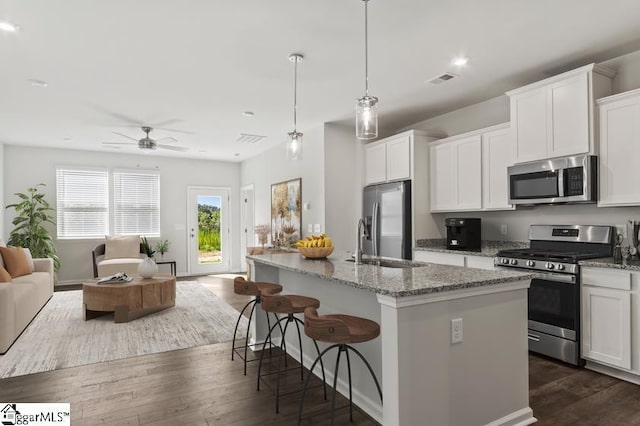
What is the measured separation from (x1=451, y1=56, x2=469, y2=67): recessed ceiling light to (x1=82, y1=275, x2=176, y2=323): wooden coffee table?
4.31 metres

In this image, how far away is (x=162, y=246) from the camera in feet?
26.2

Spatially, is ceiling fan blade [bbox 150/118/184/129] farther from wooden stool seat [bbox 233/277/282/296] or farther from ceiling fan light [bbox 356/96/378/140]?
ceiling fan light [bbox 356/96/378/140]

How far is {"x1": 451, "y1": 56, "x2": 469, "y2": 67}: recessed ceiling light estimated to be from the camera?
3.31m

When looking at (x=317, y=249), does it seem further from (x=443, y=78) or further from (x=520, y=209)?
(x=520, y=209)

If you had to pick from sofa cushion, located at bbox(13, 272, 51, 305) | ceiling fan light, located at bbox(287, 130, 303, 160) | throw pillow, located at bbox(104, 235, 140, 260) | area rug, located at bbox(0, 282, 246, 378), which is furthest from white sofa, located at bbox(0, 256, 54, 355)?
ceiling fan light, located at bbox(287, 130, 303, 160)

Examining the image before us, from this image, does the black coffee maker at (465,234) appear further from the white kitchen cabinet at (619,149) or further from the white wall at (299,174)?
the white wall at (299,174)

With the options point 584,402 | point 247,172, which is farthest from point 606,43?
point 247,172

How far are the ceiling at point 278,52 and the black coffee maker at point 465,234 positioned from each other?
145cm

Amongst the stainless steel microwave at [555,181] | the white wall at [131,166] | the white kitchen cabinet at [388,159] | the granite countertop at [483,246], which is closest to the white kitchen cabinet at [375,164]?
the white kitchen cabinet at [388,159]

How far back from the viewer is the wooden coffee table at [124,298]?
4551 millimetres

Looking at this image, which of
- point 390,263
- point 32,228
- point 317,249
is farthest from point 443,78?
point 32,228

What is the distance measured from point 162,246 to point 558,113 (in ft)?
24.1

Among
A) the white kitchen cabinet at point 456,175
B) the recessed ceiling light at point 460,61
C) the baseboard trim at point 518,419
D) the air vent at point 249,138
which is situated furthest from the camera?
the air vent at point 249,138

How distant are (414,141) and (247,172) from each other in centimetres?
473
